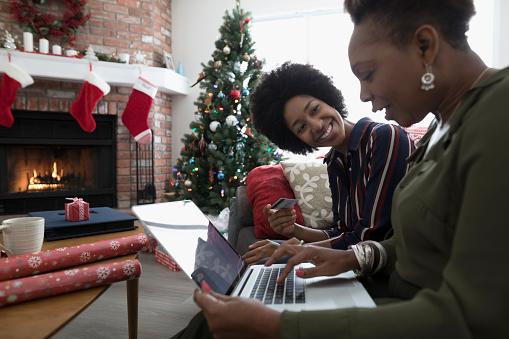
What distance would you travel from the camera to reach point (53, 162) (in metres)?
3.96

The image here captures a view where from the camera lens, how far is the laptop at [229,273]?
0.69 metres

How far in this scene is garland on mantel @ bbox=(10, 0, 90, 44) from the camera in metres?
3.51

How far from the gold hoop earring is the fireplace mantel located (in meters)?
3.52

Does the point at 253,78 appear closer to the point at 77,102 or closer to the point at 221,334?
the point at 77,102

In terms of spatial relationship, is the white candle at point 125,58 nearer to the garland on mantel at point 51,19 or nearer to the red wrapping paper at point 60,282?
the garland on mantel at point 51,19

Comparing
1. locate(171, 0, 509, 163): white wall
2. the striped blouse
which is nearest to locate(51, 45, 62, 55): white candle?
locate(171, 0, 509, 163): white wall

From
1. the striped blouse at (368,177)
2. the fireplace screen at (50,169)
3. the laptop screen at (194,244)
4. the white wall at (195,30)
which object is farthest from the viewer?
the white wall at (195,30)

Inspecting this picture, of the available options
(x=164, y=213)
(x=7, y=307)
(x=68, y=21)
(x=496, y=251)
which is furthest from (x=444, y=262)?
(x=68, y=21)

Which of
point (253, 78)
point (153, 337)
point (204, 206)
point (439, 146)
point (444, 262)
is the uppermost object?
point (253, 78)

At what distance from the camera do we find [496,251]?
42 cm

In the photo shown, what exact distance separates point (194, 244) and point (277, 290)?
0.19 m

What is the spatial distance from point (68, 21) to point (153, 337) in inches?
127

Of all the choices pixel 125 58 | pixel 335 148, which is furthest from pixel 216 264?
pixel 125 58

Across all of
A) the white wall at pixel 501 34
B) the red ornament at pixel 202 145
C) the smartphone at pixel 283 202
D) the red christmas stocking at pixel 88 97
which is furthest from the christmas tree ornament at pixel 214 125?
the white wall at pixel 501 34
